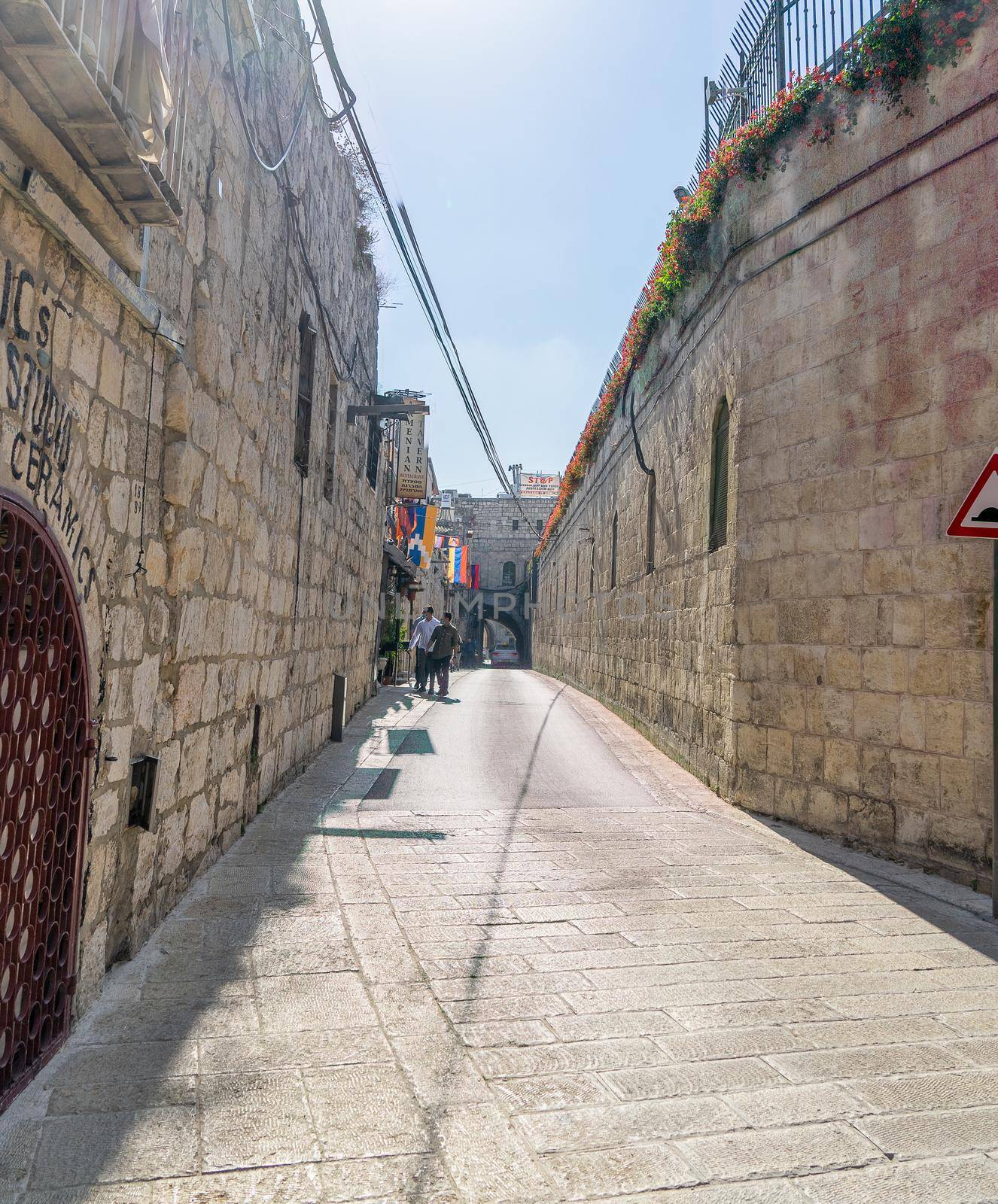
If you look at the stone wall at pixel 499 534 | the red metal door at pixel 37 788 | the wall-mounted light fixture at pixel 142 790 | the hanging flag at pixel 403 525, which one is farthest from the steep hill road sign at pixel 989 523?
the stone wall at pixel 499 534

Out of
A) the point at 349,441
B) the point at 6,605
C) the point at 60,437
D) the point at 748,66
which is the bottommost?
the point at 6,605

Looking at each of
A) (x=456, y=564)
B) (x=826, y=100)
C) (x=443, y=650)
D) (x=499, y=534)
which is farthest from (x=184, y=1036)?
(x=499, y=534)

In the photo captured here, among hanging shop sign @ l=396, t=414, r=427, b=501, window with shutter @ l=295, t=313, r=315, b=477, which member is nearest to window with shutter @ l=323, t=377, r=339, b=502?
window with shutter @ l=295, t=313, r=315, b=477

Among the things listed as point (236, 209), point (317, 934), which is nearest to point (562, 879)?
point (317, 934)

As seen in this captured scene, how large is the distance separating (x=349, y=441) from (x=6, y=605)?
781 cm

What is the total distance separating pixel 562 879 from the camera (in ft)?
15.2

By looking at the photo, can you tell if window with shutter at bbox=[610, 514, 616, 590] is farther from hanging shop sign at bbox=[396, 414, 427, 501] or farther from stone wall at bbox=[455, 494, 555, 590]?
stone wall at bbox=[455, 494, 555, 590]

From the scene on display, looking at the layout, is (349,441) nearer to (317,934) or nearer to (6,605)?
(317,934)

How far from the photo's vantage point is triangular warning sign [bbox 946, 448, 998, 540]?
423 cm

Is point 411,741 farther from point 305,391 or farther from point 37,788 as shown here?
point 37,788

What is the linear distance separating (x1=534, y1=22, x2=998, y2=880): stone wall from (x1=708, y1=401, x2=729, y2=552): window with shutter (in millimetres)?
117

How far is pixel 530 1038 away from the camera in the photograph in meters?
2.78

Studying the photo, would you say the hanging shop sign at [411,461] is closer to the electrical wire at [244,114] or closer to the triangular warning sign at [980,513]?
the electrical wire at [244,114]

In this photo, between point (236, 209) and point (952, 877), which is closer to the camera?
point (236, 209)
